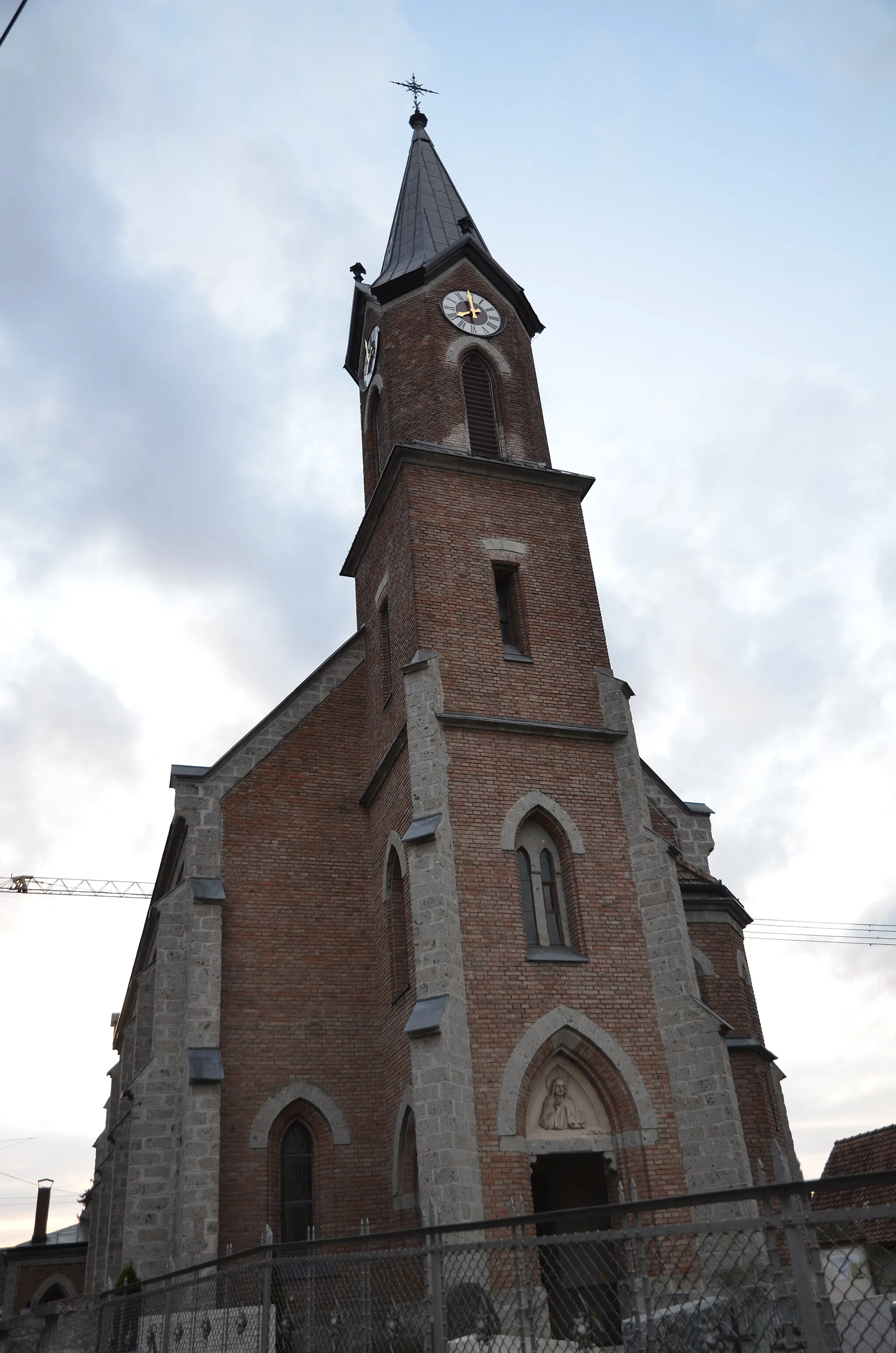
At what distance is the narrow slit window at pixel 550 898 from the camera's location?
15.2 meters

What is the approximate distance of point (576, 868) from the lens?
1548 centimetres

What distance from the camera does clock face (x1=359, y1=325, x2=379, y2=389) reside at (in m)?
22.7

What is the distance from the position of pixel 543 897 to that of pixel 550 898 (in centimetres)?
18

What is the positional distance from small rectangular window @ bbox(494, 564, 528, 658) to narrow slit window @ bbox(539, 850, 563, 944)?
3.46 meters

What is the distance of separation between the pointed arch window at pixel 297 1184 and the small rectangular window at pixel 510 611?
8.17 m

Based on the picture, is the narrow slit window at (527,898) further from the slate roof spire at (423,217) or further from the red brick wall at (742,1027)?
the slate roof spire at (423,217)

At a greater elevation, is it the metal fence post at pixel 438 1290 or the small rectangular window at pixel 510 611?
the small rectangular window at pixel 510 611

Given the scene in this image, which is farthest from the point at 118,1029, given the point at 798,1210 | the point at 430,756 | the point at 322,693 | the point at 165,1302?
the point at 798,1210

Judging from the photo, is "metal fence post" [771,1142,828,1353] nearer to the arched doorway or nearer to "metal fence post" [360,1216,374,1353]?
"metal fence post" [360,1216,374,1353]

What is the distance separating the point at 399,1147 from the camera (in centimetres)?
1527

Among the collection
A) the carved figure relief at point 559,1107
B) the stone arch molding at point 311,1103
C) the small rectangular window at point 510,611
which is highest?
the small rectangular window at point 510,611

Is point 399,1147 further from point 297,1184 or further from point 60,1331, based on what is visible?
point 60,1331

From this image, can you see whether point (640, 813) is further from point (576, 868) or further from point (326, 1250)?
point (326, 1250)

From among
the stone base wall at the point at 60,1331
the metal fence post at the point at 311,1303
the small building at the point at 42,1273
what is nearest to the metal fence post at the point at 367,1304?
the metal fence post at the point at 311,1303
